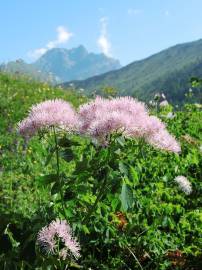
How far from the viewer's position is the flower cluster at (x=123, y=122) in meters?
3.53

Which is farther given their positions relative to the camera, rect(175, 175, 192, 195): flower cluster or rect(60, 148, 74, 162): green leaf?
rect(175, 175, 192, 195): flower cluster

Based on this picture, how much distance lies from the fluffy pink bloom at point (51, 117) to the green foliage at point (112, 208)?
141mm

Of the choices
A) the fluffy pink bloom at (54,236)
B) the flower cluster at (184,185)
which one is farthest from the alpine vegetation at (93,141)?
the flower cluster at (184,185)

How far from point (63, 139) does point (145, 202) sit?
2.09m

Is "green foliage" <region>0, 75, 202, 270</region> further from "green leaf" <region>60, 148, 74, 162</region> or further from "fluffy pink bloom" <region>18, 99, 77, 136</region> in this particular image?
"fluffy pink bloom" <region>18, 99, 77, 136</region>

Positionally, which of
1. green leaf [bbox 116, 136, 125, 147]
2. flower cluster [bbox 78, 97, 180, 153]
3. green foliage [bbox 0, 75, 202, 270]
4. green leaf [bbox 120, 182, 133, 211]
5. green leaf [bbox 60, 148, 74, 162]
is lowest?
green foliage [bbox 0, 75, 202, 270]

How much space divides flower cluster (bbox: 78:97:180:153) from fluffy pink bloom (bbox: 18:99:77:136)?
4.5 inches

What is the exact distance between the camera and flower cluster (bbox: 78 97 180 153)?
3531mm

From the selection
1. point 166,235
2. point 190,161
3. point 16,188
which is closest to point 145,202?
point 166,235

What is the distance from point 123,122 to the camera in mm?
3498

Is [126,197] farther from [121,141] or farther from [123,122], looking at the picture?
[123,122]

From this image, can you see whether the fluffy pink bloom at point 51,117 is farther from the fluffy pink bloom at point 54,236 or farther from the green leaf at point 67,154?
the fluffy pink bloom at point 54,236

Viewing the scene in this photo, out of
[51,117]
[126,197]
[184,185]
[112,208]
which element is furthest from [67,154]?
[184,185]

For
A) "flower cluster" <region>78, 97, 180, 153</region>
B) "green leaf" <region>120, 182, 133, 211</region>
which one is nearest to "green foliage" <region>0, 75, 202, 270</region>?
"green leaf" <region>120, 182, 133, 211</region>
